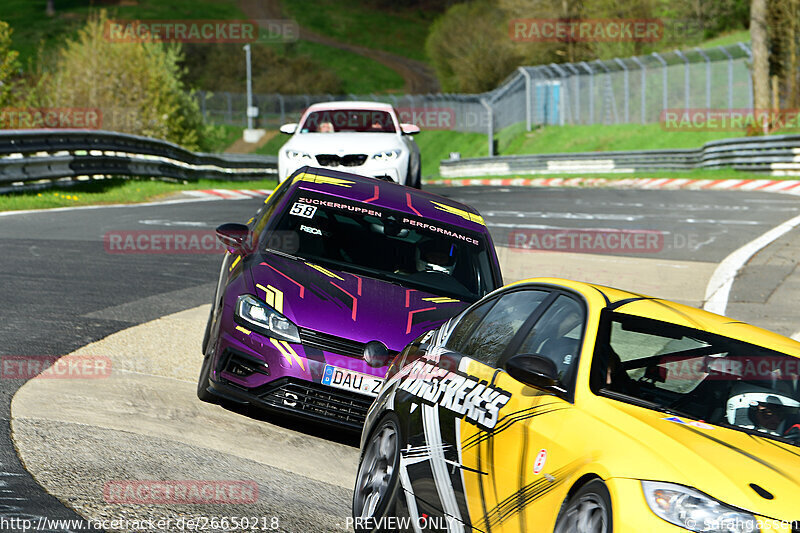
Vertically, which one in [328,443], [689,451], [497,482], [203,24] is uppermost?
[203,24]

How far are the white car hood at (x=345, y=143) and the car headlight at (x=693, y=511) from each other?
12359 millimetres

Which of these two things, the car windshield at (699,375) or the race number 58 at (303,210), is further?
the race number 58 at (303,210)

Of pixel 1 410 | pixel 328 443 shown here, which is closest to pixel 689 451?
pixel 328 443

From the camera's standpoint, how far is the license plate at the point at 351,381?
253 inches

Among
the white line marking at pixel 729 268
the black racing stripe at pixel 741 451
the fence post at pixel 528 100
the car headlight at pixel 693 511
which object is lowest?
the white line marking at pixel 729 268

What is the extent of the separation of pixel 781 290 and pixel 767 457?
9130mm

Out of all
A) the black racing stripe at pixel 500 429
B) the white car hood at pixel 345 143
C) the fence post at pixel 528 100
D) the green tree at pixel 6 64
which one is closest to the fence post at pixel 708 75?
the fence post at pixel 528 100

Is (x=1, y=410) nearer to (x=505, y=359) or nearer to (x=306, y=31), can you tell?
(x=505, y=359)

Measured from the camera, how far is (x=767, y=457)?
3754 millimetres

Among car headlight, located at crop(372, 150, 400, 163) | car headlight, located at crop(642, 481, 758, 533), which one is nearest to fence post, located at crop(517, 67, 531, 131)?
car headlight, located at crop(372, 150, 400, 163)

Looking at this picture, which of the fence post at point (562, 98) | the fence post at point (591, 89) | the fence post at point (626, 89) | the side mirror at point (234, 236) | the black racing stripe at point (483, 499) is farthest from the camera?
the fence post at point (562, 98)

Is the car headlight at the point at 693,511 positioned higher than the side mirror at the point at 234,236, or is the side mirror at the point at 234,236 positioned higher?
the side mirror at the point at 234,236

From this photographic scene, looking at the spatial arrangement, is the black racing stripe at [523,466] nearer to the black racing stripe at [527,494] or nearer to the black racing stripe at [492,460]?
the black racing stripe at [527,494]

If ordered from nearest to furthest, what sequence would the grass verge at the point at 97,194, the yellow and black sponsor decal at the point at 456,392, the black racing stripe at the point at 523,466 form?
1. the black racing stripe at the point at 523,466
2. the yellow and black sponsor decal at the point at 456,392
3. the grass verge at the point at 97,194
